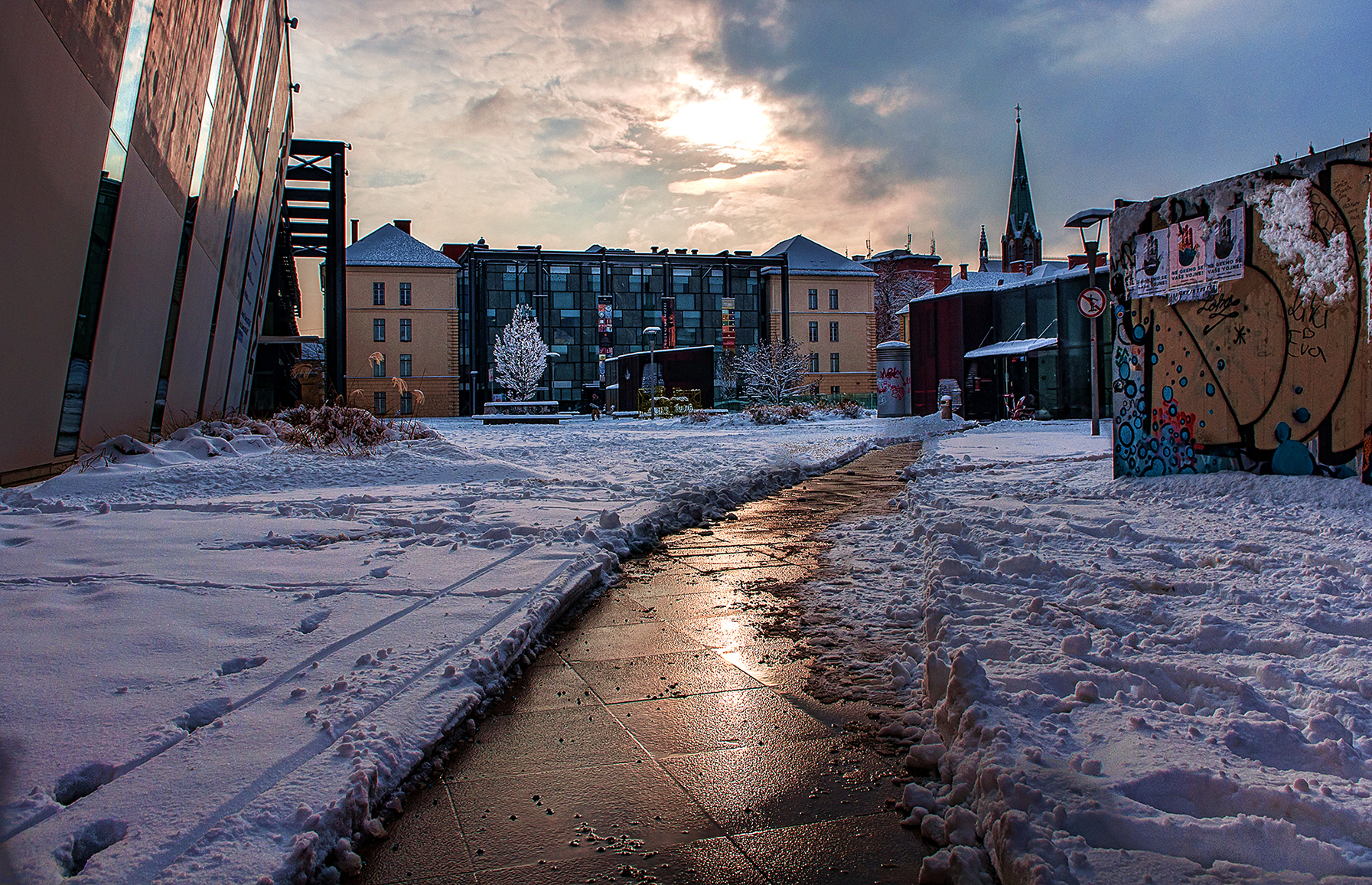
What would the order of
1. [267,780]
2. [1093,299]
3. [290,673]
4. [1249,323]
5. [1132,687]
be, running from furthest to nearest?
[1093,299] → [1249,323] → [290,673] → [1132,687] → [267,780]

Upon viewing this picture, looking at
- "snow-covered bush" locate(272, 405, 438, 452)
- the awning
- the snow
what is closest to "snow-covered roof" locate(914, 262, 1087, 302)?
the awning

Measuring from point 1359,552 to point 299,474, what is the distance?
1036 cm

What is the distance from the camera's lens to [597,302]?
68.6m

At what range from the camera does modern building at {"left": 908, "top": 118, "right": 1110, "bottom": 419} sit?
29.7 meters

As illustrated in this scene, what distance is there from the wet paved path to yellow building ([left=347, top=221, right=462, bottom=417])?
60994 millimetres

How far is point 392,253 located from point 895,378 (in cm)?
4234

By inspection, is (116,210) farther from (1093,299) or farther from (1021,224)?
(1021,224)

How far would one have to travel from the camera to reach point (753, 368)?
55438mm

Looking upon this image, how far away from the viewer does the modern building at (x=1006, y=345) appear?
97.5 ft

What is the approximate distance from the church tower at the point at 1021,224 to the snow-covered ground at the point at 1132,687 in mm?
67527

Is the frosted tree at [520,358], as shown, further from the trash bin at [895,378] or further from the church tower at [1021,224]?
the church tower at [1021,224]

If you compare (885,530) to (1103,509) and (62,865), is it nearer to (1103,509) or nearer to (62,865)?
(1103,509)

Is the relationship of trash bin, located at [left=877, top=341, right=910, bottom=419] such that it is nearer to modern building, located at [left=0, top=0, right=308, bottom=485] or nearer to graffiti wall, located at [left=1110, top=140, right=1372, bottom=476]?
modern building, located at [left=0, top=0, right=308, bottom=485]

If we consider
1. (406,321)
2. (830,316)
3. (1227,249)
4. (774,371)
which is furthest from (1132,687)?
(830,316)
